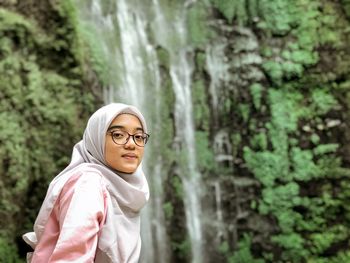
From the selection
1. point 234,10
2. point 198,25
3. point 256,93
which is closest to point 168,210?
point 256,93

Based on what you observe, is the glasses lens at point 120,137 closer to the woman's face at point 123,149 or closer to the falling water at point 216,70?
the woman's face at point 123,149

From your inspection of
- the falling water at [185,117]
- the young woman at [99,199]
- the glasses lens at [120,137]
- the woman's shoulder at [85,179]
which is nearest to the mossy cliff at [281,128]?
the falling water at [185,117]

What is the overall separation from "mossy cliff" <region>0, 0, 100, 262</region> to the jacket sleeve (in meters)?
2.99

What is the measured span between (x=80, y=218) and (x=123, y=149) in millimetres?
340

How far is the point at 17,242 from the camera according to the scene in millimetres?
4359

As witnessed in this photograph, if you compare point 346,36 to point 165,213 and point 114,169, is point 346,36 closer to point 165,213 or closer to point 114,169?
point 165,213

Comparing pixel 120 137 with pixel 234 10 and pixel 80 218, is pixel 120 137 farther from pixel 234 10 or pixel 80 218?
pixel 234 10

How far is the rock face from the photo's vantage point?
6051 millimetres

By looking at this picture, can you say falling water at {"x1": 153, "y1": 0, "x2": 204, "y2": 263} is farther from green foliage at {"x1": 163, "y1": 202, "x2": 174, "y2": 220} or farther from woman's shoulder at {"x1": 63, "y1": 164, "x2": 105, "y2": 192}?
woman's shoulder at {"x1": 63, "y1": 164, "x2": 105, "y2": 192}

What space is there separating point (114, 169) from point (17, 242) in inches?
123

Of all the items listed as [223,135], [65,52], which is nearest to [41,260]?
[65,52]

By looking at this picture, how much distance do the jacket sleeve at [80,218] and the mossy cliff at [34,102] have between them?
2.99 m

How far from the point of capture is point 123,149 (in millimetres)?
1659

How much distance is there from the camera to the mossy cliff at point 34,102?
14.3 ft
